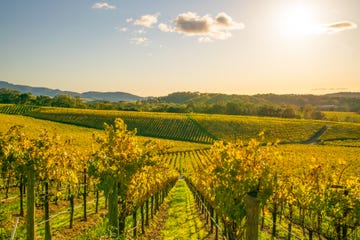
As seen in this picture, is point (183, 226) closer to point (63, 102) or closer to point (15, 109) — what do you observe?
point (15, 109)

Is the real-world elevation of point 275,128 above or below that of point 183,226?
below

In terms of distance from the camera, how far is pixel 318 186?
11.8m

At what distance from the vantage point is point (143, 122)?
370 ft

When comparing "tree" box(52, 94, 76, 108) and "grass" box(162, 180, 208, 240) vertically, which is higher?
"tree" box(52, 94, 76, 108)

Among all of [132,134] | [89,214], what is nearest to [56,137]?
[132,134]

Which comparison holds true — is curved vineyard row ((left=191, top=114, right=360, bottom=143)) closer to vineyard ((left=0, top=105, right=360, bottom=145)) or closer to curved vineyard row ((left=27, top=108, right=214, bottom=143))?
vineyard ((left=0, top=105, right=360, bottom=145))

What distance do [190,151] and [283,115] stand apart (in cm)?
8570

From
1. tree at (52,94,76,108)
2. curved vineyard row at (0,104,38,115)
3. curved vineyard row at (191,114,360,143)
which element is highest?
tree at (52,94,76,108)

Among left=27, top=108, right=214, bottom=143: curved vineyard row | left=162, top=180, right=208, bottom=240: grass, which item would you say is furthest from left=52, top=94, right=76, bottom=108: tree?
left=162, top=180, right=208, bottom=240: grass

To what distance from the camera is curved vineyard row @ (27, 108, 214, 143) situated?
4109 inches

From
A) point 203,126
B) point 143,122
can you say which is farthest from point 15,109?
point 203,126

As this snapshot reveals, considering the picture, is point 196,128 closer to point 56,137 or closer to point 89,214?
point 89,214

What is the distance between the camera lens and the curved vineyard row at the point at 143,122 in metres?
104

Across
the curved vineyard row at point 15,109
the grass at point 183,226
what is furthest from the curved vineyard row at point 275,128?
the grass at point 183,226
